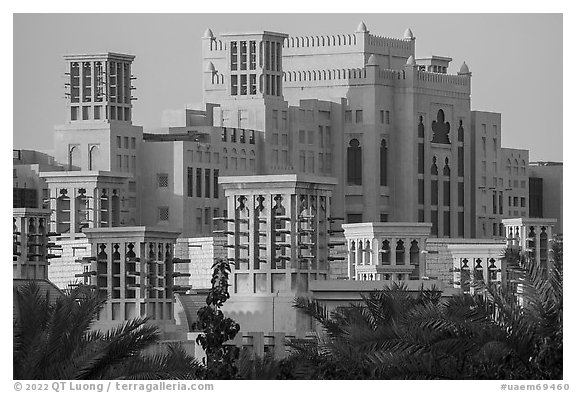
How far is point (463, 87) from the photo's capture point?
110875 millimetres

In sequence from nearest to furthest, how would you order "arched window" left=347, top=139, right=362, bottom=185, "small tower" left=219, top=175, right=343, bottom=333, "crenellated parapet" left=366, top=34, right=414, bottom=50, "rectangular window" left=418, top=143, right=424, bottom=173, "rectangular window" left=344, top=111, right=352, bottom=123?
"small tower" left=219, top=175, right=343, bottom=333 → "arched window" left=347, top=139, right=362, bottom=185 → "rectangular window" left=344, top=111, right=352, bottom=123 → "rectangular window" left=418, top=143, right=424, bottom=173 → "crenellated parapet" left=366, top=34, right=414, bottom=50

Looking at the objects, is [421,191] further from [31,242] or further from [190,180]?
[31,242]

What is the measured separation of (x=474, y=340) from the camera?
29.0 meters

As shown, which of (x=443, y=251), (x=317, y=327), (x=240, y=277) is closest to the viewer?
(x=317, y=327)

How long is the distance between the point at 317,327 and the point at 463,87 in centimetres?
5147

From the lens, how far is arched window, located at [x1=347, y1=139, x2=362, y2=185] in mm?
106688

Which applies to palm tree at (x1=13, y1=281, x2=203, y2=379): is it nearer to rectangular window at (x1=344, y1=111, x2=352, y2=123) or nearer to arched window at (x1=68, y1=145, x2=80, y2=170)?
arched window at (x1=68, y1=145, x2=80, y2=170)

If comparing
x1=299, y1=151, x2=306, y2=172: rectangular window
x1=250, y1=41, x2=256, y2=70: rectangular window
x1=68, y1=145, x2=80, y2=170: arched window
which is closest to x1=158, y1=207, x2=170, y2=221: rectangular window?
x1=68, y1=145, x2=80, y2=170: arched window

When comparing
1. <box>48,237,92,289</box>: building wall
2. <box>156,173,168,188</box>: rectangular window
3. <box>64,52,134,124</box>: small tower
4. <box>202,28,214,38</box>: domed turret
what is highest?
<box>202,28,214,38</box>: domed turret

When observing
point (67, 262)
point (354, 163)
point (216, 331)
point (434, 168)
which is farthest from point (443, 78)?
point (216, 331)

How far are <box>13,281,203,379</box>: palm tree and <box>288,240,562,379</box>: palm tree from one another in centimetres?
211

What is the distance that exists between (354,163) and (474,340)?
7802 cm
